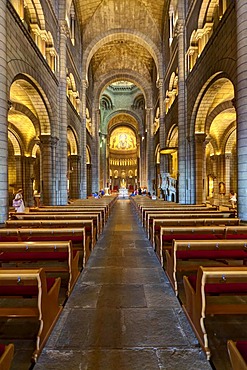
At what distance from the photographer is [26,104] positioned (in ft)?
50.6

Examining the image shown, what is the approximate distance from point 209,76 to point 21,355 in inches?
441

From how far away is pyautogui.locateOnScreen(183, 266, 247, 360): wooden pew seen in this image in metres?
2.38

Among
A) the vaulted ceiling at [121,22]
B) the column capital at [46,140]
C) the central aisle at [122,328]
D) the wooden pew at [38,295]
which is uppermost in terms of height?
the vaulted ceiling at [121,22]

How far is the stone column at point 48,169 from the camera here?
13.9 meters

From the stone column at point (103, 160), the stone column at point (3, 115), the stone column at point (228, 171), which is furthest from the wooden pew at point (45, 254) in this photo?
the stone column at point (103, 160)

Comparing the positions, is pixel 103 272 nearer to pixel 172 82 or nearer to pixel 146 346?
pixel 146 346

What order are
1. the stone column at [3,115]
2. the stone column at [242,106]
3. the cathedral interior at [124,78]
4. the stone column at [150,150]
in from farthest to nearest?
the stone column at [150,150], the cathedral interior at [124,78], the stone column at [3,115], the stone column at [242,106]

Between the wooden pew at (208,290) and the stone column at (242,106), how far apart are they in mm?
4740

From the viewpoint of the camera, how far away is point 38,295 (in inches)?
95.0

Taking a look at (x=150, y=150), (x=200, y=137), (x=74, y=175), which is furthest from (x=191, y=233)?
(x=150, y=150)

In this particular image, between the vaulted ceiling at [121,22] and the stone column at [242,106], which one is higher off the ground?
the vaulted ceiling at [121,22]

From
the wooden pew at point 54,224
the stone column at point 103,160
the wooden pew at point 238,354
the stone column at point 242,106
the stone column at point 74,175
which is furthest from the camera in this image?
the stone column at point 103,160

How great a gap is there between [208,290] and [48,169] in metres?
12.4

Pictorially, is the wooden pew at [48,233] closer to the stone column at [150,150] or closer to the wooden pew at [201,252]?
the wooden pew at [201,252]
